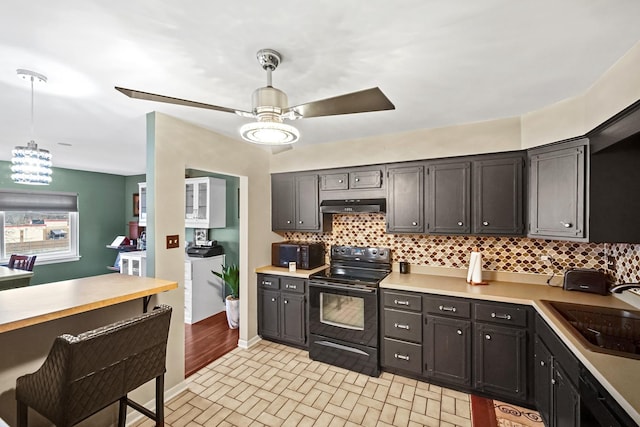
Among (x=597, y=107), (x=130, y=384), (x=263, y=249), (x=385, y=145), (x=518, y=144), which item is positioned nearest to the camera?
(x=130, y=384)

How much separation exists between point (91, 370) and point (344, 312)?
7.07 feet

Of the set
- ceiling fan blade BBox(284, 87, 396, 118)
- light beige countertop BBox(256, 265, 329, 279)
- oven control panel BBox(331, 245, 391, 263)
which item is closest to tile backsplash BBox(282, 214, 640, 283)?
oven control panel BBox(331, 245, 391, 263)

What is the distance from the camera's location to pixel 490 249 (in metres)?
2.85

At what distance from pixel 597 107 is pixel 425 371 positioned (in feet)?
8.24

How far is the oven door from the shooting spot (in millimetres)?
2764

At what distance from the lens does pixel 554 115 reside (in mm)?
2238

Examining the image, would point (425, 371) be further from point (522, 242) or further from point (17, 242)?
point (17, 242)

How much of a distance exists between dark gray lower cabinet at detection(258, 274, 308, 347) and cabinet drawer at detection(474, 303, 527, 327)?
1808 millimetres

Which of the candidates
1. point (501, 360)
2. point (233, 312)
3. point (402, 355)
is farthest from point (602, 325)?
point (233, 312)

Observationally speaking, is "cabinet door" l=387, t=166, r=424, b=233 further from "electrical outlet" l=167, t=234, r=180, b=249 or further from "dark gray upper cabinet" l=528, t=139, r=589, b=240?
"electrical outlet" l=167, t=234, r=180, b=249

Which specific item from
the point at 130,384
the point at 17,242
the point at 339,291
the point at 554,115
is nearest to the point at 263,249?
the point at 339,291

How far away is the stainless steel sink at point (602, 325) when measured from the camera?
159 centimetres

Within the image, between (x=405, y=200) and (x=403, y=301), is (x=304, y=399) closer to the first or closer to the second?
(x=403, y=301)

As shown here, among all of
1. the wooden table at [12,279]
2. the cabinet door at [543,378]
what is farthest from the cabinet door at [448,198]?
the wooden table at [12,279]
